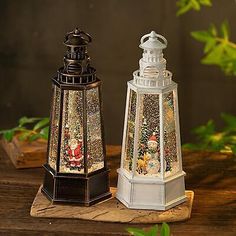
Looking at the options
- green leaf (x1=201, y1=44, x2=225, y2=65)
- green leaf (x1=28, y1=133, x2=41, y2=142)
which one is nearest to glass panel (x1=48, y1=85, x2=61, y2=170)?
green leaf (x1=28, y1=133, x2=41, y2=142)

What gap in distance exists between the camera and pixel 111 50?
2.81 metres

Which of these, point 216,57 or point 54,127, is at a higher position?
point 216,57

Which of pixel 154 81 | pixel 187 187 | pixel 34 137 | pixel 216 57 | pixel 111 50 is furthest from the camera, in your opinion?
pixel 111 50

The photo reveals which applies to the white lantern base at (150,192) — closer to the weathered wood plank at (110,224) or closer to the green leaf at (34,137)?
the weathered wood plank at (110,224)

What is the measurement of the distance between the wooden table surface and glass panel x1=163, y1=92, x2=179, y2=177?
0.12 m

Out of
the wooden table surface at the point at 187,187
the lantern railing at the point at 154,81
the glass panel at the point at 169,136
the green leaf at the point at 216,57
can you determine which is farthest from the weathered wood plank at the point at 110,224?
Result: the green leaf at the point at 216,57

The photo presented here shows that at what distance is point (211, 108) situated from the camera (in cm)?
287

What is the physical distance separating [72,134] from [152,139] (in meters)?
0.19

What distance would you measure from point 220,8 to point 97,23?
1.36ft

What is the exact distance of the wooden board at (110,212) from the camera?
1941 mm

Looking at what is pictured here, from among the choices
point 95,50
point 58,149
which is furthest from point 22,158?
point 95,50

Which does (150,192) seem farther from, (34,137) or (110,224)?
(34,137)

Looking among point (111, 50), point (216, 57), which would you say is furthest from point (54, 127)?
point (111, 50)

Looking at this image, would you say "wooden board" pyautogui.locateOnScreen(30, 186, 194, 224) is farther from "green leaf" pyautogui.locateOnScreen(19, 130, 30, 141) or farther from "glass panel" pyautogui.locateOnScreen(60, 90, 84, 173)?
"green leaf" pyautogui.locateOnScreen(19, 130, 30, 141)
